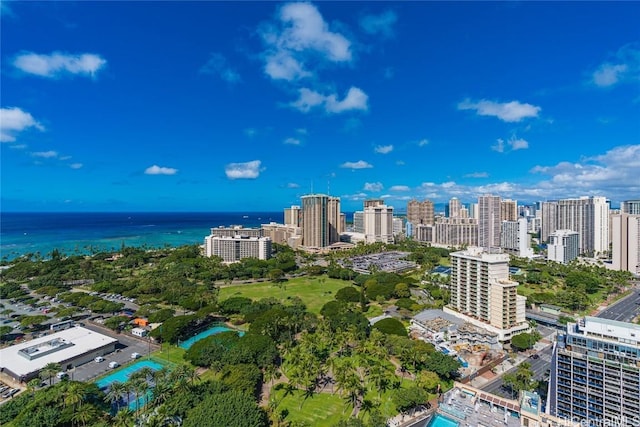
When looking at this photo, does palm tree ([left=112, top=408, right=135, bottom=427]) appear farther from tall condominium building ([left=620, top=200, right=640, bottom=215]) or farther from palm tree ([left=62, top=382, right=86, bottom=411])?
tall condominium building ([left=620, top=200, right=640, bottom=215])

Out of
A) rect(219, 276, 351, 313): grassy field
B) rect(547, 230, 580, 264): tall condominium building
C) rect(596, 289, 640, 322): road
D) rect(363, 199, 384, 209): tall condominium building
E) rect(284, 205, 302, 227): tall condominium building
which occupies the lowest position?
rect(596, 289, 640, 322): road

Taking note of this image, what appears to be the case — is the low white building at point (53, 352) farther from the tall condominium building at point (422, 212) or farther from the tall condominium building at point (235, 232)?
the tall condominium building at point (422, 212)

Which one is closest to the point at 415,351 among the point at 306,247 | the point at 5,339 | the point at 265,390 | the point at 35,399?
the point at 265,390

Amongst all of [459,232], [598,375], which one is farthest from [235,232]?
[598,375]

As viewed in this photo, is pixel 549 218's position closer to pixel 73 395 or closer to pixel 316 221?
pixel 316 221

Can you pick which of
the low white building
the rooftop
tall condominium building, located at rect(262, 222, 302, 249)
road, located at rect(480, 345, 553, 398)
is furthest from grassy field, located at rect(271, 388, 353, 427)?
tall condominium building, located at rect(262, 222, 302, 249)
